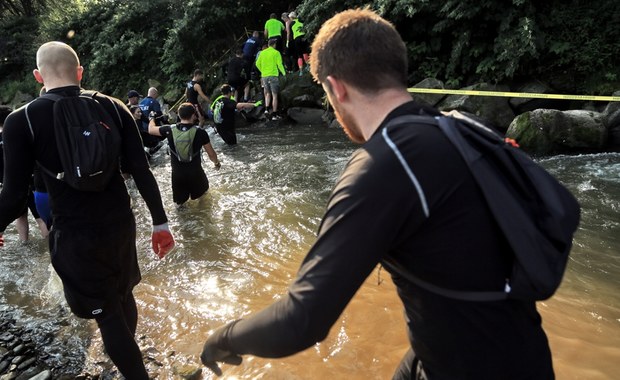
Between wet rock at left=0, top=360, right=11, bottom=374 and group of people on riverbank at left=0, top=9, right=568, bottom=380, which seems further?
wet rock at left=0, top=360, right=11, bottom=374

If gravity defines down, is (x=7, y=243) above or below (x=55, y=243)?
below

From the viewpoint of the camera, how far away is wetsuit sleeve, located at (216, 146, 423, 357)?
39.6 inches

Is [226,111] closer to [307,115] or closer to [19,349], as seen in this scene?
[307,115]

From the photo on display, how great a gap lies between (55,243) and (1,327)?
2.03 meters

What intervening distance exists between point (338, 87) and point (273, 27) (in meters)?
12.7

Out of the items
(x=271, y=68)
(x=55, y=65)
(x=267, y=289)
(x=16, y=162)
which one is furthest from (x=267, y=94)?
(x=16, y=162)

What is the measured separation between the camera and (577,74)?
9.23 meters

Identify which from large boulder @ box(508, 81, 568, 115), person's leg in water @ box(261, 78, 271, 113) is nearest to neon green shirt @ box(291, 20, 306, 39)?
person's leg in water @ box(261, 78, 271, 113)

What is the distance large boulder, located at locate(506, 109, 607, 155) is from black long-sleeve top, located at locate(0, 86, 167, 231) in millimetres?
7167

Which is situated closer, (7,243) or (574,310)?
(574,310)

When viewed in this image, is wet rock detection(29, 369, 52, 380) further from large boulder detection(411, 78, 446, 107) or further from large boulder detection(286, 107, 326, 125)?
large boulder detection(286, 107, 326, 125)

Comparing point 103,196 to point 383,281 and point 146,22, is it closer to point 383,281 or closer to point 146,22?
point 383,281

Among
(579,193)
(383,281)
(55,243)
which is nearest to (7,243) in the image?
(55,243)

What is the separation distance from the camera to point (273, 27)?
13.0m
